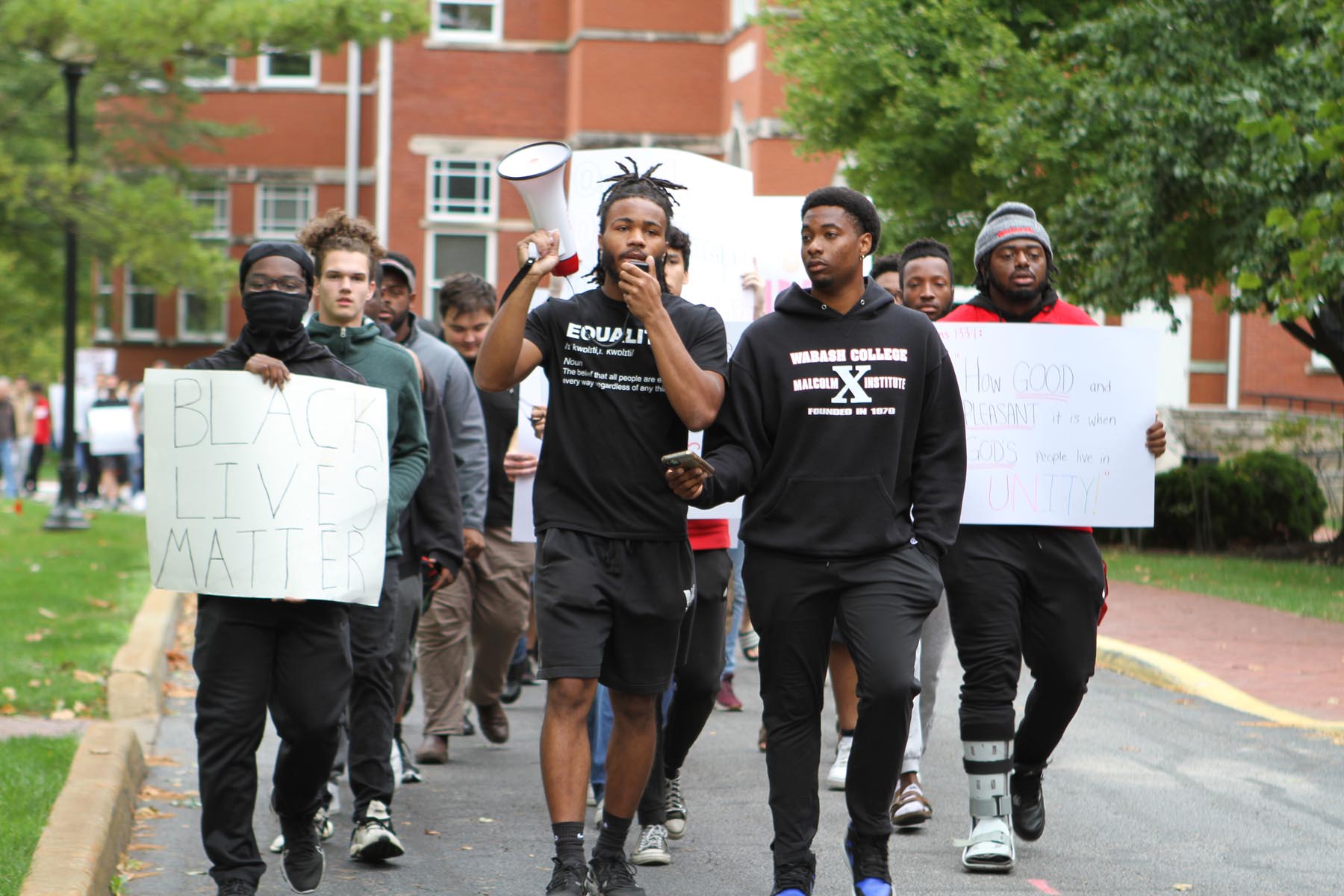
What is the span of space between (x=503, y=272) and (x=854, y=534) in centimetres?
2987

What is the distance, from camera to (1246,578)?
17609 millimetres

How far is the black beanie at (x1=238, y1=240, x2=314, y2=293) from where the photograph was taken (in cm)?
515

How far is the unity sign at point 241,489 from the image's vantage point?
4.98 m

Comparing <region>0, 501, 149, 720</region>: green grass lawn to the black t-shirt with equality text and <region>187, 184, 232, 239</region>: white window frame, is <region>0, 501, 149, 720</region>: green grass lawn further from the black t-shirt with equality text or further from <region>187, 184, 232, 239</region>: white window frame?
<region>187, 184, 232, 239</region>: white window frame

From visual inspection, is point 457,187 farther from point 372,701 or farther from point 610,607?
point 610,607

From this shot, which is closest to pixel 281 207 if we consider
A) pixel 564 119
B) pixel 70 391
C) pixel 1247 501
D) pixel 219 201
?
pixel 219 201

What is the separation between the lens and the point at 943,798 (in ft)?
24.2

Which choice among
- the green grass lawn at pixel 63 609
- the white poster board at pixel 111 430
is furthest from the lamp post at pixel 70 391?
the white poster board at pixel 111 430

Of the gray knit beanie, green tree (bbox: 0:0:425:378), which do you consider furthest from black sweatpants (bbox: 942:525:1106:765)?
green tree (bbox: 0:0:425:378)

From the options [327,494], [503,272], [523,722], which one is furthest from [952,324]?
[503,272]

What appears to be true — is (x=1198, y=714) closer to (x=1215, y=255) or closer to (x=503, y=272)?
(x=1215, y=255)

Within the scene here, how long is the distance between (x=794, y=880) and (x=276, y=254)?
2382mm

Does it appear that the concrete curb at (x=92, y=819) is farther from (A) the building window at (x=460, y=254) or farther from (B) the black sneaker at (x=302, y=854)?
(A) the building window at (x=460, y=254)

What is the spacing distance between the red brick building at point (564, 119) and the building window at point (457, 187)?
0.10 ft
